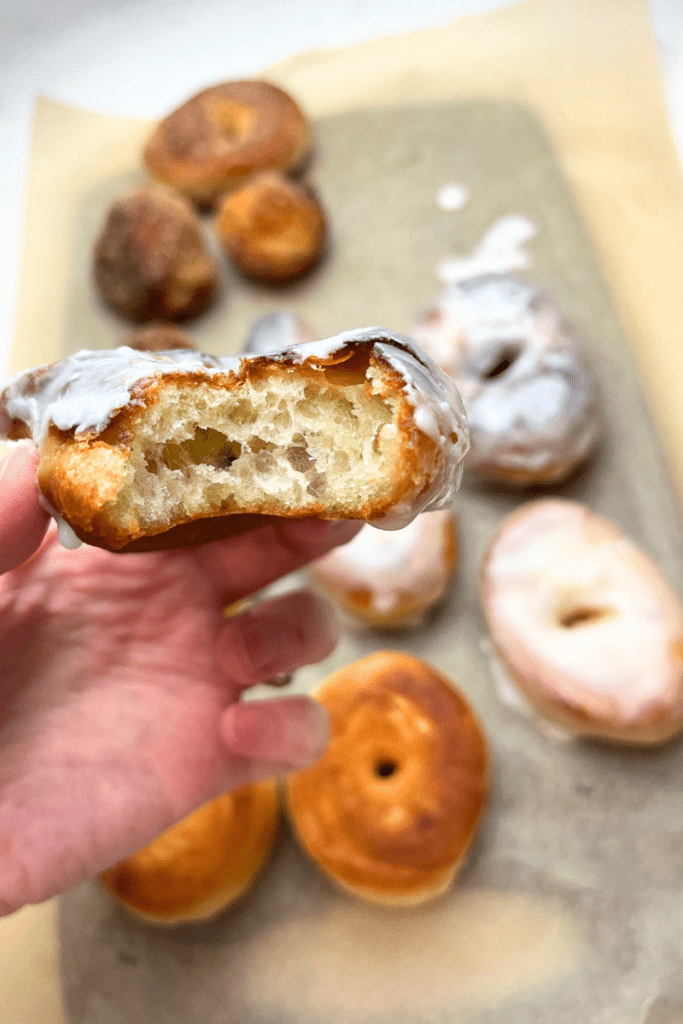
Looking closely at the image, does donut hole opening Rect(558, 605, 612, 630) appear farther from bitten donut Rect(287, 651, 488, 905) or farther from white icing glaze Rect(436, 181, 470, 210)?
white icing glaze Rect(436, 181, 470, 210)

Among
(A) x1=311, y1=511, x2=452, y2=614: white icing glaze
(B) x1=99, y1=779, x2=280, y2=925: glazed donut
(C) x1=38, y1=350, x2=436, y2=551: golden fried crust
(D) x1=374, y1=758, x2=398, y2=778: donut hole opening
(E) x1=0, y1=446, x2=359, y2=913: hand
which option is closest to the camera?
(C) x1=38, y1=350, x2=436, y2=551: golden fried crust

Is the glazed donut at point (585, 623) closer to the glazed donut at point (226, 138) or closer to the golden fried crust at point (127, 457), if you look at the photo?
the golden fried crust at point (127, 457)

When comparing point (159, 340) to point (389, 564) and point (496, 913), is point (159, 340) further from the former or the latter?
point (496, 913)

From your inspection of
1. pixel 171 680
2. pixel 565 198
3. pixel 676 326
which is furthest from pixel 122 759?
pixel 565 198

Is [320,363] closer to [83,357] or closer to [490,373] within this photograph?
[83,357]

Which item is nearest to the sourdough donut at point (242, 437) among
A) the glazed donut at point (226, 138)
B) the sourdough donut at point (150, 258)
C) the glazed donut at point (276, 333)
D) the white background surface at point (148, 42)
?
the glazed donut at point (276, 333)

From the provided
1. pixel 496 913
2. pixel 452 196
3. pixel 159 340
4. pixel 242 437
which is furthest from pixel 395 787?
pixel 452 196

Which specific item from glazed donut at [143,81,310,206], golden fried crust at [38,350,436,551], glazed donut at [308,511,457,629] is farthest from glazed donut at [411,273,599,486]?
A: golden fried crust at [38,350,436,551]
